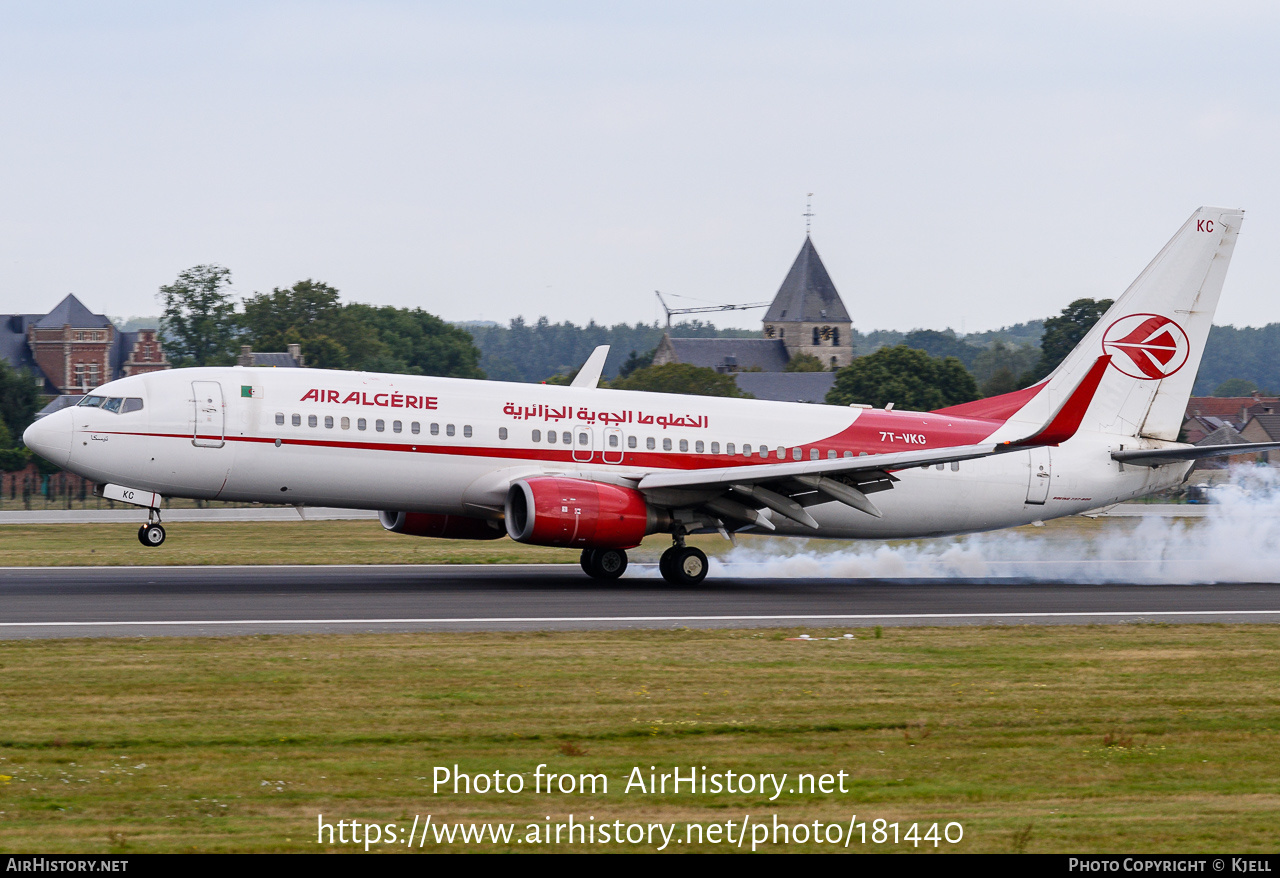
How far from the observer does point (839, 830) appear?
9719mm

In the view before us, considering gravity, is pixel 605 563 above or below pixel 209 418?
below

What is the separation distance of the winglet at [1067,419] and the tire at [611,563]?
833cm

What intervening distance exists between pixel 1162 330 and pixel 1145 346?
0.53 metres

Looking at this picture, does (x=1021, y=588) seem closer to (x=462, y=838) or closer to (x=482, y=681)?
(x=482, y=681)

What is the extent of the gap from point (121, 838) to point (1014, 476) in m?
25.3

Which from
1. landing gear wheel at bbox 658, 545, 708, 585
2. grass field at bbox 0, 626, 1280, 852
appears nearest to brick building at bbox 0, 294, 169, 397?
landing gear wheel at bbox 658, 545, 708, 585

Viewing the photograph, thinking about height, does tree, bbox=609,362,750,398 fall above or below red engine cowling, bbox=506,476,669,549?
above

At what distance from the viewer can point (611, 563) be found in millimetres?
28484

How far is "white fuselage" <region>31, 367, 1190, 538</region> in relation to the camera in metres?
25.6

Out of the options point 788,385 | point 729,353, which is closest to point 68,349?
point 788,385

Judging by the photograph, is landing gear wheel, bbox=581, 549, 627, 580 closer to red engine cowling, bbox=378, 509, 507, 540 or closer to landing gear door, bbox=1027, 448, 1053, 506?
red engine cowling, bbox=378, 509, 507, 540

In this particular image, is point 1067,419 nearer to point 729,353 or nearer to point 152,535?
point 152,535

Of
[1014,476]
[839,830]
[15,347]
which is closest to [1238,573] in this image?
[1014,476]

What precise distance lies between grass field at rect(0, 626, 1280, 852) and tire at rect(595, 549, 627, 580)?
8.82 m
